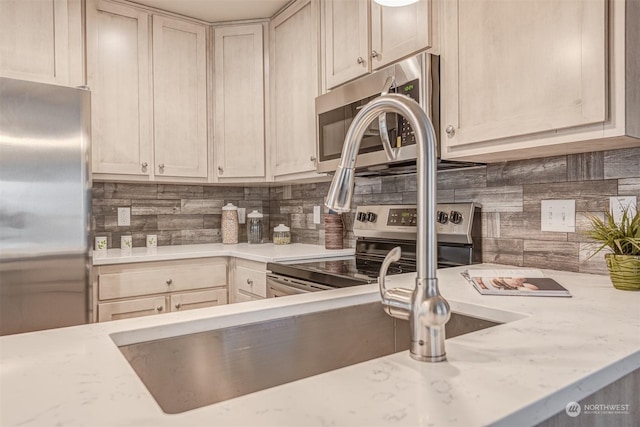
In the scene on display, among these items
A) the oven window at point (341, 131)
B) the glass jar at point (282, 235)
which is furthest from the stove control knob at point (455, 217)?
the glass jar at point (282, 235)

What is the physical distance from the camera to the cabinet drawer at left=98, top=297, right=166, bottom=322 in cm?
219

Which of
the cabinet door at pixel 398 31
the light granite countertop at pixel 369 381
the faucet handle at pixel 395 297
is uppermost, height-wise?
the cabinet door at pixel 398 31

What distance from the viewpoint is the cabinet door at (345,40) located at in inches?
→ 78.7

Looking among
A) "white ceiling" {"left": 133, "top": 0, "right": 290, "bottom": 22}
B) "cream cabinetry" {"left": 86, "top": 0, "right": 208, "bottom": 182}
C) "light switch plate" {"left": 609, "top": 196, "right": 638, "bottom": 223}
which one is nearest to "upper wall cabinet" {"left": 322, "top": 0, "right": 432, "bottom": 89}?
"white ceiling" {"left": 133, "top": 0, "right": 290, "bottom": 22}

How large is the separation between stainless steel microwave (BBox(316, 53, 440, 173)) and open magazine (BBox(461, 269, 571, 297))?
57cm

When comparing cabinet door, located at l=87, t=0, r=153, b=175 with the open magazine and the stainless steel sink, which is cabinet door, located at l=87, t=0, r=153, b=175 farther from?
the open magazine

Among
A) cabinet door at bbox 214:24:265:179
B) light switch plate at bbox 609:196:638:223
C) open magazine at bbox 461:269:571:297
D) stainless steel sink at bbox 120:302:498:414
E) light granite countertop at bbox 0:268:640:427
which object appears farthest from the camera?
cabinet door at bbox 214:24:265:179

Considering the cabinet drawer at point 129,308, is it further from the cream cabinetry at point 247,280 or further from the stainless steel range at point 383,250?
the stainless steel range at point 383,250

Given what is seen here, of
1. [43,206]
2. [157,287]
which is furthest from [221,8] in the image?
[157,287]

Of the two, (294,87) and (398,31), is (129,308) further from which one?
(398,31)

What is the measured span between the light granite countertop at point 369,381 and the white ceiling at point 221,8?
2261mm

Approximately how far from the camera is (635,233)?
1.18 metres

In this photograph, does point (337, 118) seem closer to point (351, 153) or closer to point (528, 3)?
point (528, 3)

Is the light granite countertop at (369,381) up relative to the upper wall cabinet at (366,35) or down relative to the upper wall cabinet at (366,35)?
down
